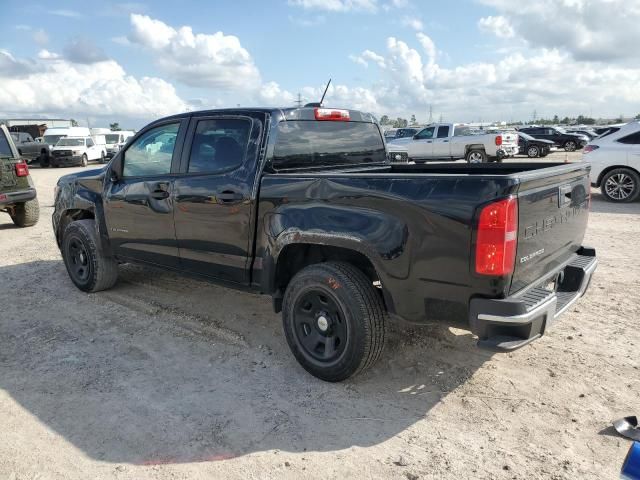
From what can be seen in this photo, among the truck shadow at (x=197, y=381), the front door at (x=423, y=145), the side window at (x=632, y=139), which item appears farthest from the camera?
the front door at (x=423, y=145)

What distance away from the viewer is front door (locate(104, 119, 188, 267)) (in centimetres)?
446

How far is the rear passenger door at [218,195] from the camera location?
387cm

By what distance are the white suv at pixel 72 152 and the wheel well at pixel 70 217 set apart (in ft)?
79.9

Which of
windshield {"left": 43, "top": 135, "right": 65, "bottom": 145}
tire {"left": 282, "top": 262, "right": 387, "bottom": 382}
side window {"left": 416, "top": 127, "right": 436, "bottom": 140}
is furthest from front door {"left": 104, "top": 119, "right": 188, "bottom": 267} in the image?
windshield {"left": 43, "top": 135, "right": 65, "bottom": 145}

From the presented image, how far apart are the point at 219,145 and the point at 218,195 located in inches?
17.0

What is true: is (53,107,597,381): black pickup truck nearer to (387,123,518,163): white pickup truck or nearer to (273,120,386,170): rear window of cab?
(273,120,386,170): rear window of cab

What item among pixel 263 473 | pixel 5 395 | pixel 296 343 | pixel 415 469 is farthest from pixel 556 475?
pixel 5 395

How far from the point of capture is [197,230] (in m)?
4.21

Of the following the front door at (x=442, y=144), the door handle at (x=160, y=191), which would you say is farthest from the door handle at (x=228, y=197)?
the front door at (x=442, y=144)

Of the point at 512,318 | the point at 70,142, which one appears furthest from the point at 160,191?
the point at 70,142

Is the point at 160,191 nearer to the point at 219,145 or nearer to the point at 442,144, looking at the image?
the point at 219,145

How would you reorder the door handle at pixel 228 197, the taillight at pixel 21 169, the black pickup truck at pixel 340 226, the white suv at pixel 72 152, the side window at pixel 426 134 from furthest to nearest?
the white suv at pixel 72 152
the side window at pixel 426 134
the taillight at pixel 21 169
the door handle at pixel 228 197
the black pickup truck at pixel 340 226

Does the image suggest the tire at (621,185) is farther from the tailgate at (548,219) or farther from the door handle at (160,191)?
the door handle at (160,191)

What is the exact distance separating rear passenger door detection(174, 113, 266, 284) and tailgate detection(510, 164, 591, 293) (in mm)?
1880
